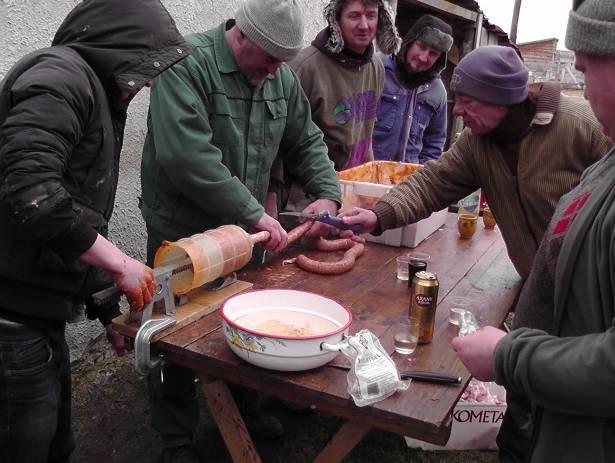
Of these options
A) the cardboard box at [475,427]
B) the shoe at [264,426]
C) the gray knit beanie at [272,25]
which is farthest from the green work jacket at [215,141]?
the cardboard box at [475,427]

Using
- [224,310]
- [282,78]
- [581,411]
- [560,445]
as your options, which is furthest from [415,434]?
[282,78]

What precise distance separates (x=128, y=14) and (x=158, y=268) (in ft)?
2.95

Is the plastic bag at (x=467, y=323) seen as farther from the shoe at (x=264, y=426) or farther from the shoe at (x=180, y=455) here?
→ the shoe at (x=264, y=426)

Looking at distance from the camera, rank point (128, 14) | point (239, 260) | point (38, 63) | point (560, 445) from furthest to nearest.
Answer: point (239, 260) → point (128, 14) → point (38, 63) → point (560, 445)

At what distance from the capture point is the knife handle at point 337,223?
2.95 metres

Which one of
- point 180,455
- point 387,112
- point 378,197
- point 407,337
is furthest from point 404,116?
point 180,455

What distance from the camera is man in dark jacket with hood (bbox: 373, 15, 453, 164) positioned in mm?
4617

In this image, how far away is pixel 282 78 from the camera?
301 centimetres

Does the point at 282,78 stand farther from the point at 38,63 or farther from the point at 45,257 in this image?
the point at 45,257

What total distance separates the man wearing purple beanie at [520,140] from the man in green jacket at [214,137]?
890mm

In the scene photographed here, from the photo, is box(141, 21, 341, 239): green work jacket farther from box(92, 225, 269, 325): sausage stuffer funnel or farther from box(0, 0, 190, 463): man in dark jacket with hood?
box(0, 0, 190, 463): man in dark jacket with hood

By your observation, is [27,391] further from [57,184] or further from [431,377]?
[431,377]

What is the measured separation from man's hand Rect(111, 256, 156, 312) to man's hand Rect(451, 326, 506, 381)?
3.44ft

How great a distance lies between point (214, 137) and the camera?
2.73 metres
